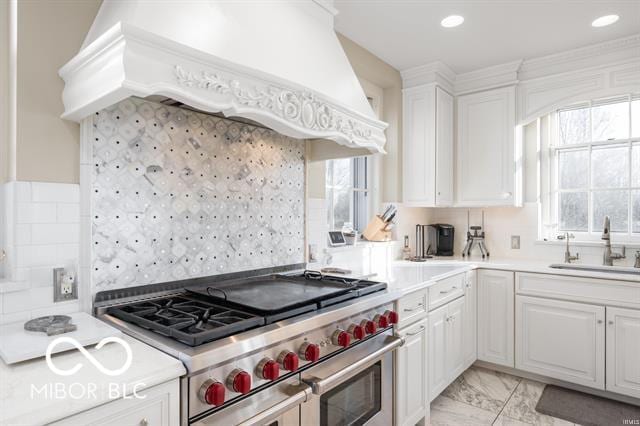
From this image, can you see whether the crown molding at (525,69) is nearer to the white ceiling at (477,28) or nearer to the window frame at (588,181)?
the white ceiling at (477,28)

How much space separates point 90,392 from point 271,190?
1.45 meters

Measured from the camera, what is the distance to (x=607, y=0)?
240 centimetres

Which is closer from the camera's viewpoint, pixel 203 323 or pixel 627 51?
pixel 203 323

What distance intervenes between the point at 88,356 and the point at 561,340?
3027mm

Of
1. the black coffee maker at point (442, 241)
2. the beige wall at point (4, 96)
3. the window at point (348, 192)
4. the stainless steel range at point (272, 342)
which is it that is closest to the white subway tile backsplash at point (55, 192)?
the beige wall at point (4, 96)

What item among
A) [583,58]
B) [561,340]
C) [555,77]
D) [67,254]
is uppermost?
[583,58]

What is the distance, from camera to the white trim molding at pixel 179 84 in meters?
1.09

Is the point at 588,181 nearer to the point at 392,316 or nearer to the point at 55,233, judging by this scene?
the point at 392,316

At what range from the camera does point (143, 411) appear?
0.95 meters

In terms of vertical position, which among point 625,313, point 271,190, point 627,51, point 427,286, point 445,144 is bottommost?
point 625,313

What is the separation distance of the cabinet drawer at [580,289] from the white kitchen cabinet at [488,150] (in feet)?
2.51

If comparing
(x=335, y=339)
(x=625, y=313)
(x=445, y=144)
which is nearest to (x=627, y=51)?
(x=445, y=144)

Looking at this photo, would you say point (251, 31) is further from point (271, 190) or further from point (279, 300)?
point (279, 300)

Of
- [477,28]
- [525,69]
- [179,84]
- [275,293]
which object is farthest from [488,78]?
[179,84]
